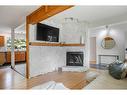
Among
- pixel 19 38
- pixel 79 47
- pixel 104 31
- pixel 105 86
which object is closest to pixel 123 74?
pixel 105 86

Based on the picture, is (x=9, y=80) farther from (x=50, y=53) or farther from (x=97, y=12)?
(x=97, y=12)

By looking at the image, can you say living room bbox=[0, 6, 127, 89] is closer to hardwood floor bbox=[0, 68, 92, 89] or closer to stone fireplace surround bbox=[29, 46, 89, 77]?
stone fireplace surround bbox=[29, 46, 89, 77]

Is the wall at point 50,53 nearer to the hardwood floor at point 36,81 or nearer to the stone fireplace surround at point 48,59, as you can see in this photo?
the stone fireplace surround at point 48,59

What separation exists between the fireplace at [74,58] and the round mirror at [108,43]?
9.18ft

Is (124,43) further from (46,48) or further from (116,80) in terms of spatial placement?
(116,80)

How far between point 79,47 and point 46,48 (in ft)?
5.57

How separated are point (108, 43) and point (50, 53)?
4.28 m

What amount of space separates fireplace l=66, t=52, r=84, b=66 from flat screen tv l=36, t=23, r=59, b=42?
3.33ft

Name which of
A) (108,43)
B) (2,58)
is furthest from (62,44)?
(2,58)

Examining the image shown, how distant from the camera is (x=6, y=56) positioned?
820 centimetres

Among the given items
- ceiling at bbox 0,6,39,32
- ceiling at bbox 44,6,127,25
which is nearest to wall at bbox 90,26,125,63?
ceiling at bbox 44,6,127,25

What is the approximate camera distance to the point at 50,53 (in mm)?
5426

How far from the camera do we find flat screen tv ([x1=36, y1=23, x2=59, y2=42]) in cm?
481

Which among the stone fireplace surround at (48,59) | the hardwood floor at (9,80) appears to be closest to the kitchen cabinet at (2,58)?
the hardwood floor at (9,80)
